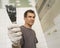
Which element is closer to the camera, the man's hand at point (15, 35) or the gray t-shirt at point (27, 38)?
the man's hand at point (15, 35)

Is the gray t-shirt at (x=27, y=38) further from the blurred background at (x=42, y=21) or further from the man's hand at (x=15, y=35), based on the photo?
the man's hand at (x=15, y=35)

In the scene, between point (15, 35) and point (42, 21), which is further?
point (42, 21)

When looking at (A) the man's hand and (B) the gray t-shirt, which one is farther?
(B) the gray t-shirt

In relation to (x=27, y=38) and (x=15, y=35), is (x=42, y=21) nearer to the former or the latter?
(x=27, y=38)

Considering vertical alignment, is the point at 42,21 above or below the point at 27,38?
above

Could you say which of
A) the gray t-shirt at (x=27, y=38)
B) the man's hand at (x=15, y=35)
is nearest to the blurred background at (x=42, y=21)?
the gray t-shirt at (x=27, y=38)

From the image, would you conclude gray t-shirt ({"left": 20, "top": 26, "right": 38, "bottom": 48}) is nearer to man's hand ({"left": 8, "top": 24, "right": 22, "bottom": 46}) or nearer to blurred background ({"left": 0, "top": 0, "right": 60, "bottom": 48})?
blurred background ({"left": 0, "top": 0, "right": 60, "bottom": 48})

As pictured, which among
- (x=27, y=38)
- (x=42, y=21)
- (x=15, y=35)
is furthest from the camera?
(x=42, y=21)

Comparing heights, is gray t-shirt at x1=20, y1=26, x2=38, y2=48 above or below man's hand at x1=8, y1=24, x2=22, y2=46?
below

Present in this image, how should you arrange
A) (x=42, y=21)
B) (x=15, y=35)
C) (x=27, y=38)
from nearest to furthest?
(x=15, y=35) → (x=27, y=38) → (x=42, y=21)

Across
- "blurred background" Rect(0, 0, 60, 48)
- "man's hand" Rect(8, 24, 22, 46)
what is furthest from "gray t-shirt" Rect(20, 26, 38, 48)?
"man's hand" Rect(8, 24, 22, 46)

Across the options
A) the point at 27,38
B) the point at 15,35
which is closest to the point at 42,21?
the point at 27,38

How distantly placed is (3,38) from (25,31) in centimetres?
25

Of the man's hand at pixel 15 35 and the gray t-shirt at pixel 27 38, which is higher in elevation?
the man's hand at pixel 15 35
